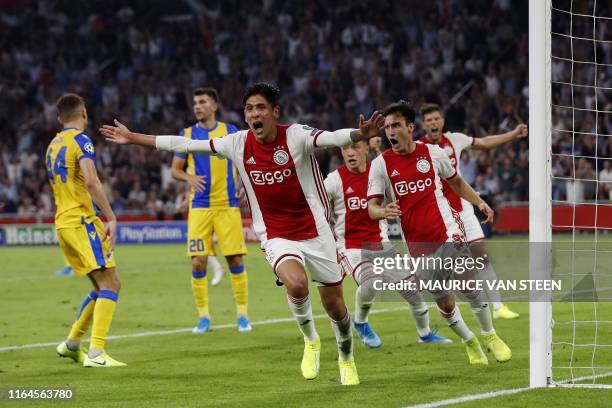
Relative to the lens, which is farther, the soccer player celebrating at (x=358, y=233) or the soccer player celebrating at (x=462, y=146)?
the soccer player celebrating at (x=462, y=146)

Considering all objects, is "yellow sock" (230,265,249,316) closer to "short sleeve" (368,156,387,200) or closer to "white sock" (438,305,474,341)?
"short sleeve" (368,156,387,200)

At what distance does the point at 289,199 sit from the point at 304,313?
901mm

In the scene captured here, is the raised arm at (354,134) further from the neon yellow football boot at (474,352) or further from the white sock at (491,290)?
the white sock at (491,290)

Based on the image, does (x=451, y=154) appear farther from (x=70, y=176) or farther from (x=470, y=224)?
(x=70, y=176)

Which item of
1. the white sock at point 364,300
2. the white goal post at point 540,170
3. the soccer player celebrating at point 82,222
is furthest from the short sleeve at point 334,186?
the white goal post at point 540,170

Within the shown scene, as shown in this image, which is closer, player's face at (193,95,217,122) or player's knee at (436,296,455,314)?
player's knee at (436,296,455,314)

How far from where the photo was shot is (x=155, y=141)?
27.7ft

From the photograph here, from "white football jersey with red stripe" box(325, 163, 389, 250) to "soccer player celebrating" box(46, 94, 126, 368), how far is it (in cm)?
243

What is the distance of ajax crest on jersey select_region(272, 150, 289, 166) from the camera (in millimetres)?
8242

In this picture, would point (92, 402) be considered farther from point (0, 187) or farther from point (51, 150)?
point (0, 187)

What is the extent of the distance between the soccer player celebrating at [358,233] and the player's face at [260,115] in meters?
2.47

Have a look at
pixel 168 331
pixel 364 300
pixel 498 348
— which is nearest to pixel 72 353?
pixel 168 331

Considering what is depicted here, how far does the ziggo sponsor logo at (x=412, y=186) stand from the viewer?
30.7 feet

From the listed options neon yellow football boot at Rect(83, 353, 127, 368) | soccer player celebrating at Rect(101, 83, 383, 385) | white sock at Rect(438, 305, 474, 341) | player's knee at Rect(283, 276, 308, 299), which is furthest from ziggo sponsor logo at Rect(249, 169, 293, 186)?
neon yellow football boot at Rect(83, 353, 127, 368)
